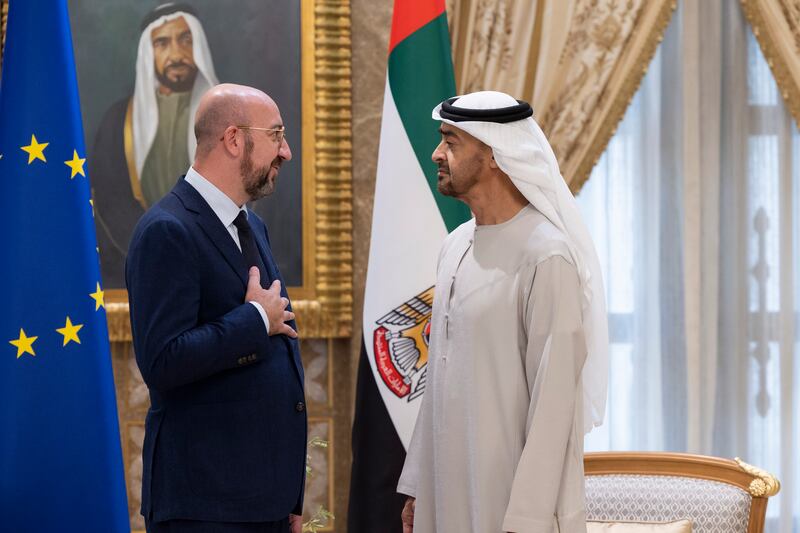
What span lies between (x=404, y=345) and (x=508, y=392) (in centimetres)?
143

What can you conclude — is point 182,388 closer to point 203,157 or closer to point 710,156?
point 203,157

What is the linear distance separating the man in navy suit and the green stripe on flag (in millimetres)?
1240

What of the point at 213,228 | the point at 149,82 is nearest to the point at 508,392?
the point at 213,228

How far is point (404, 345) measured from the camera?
146 inches

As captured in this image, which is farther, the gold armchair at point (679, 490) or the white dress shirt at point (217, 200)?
the gold armchair at point (679, 490)

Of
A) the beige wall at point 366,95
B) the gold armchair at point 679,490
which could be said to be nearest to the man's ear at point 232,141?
the gold armchair at point 679,490

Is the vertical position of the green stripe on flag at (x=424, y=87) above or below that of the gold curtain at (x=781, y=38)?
below

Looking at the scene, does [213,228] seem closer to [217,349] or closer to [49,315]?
[217,349]

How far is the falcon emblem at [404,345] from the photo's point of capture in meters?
3.67

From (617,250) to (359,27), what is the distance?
1.58 metres

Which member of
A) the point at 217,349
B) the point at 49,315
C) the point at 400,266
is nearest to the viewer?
the point at 217,349

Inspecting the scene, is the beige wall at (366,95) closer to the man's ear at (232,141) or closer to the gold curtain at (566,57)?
the gold curtain at (566,57)

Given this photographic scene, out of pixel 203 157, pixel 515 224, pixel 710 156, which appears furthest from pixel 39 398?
pixel 710 156

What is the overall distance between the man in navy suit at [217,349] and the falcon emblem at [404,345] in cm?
116
